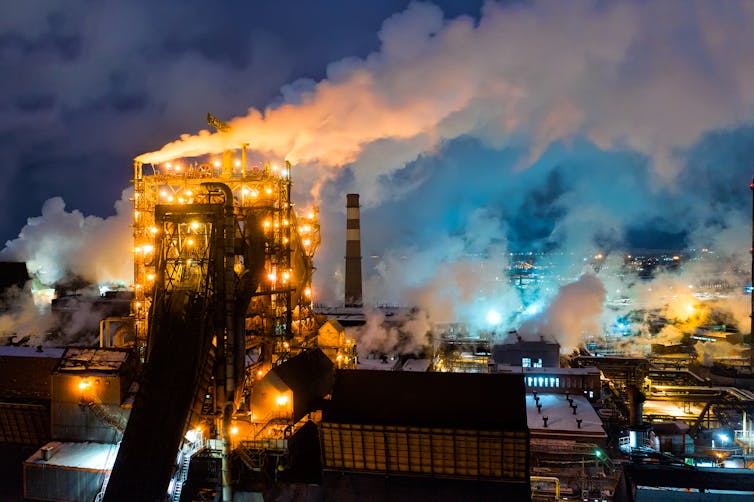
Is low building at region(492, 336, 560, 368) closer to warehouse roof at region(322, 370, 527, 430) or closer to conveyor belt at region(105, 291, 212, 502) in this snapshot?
warehouse roof at region(322, 370, 527, 430)

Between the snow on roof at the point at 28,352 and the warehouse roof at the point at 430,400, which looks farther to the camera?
the snow on roof at the point at 28,352

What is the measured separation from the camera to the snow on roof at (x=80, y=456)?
14555 mm

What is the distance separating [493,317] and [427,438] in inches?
1338

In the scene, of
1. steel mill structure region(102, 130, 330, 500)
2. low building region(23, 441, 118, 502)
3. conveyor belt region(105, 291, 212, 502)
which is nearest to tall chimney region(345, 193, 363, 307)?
steel mill structure region(102, 130, 330, 500)

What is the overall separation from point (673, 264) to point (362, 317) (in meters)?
92.5

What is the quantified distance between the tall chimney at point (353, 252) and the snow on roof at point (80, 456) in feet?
103

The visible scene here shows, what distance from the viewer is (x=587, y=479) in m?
17.3

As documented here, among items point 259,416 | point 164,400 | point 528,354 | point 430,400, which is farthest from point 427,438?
point 528,354

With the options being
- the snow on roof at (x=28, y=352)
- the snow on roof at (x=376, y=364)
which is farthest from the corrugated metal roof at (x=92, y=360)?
the snow on roof at (x=376, y=364)

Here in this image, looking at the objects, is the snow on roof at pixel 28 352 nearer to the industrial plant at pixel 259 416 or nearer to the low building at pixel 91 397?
the industrial plant at pixel 259 416

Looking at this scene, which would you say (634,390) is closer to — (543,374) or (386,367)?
(543,374)

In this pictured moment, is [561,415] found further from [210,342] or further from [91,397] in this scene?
[91,397]

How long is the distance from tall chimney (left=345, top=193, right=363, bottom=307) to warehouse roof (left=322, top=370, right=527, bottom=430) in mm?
31289

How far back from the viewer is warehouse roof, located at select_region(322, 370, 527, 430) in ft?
45.0
